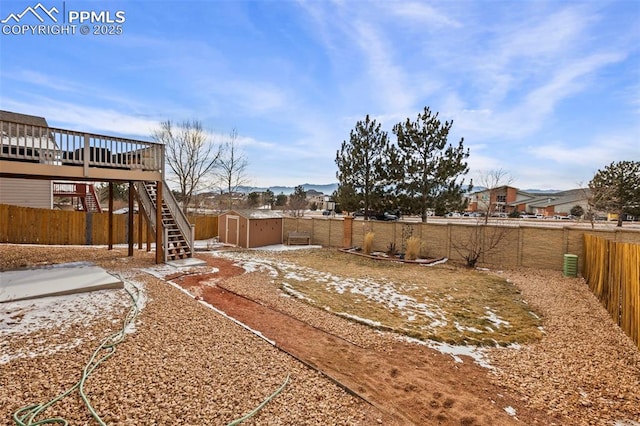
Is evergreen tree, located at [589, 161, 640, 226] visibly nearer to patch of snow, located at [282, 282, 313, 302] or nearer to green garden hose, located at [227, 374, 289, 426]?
patch of snow, located at [282, 282, 313, 302]

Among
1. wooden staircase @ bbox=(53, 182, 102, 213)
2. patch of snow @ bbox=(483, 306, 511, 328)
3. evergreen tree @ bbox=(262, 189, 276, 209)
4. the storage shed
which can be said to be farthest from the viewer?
evergreen tree @ bbox=(262, 189, 276, 209)

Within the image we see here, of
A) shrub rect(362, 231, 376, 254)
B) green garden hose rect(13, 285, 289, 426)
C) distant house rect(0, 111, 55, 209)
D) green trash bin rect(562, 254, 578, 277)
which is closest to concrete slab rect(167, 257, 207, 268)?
green garden hose rect(13, 285, 289, 426)

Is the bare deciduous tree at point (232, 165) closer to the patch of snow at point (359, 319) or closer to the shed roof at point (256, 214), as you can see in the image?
the shed roof at point (256, 214)

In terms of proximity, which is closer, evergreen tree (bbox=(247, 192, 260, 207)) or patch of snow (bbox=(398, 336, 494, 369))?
patch of snow (bbox=(398, 336, 494, 369))

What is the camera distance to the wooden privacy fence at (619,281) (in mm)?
4773

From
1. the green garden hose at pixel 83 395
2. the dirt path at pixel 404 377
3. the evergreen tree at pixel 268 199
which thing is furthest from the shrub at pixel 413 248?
the evergreen tree at pixel 268 199

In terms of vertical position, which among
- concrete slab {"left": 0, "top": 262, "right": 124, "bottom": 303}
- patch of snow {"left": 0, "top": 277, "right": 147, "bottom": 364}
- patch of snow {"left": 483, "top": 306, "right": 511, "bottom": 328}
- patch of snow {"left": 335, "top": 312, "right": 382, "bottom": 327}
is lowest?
patch of snow {"left": 483, "top": 306, "right": 511, "bottom": 328}

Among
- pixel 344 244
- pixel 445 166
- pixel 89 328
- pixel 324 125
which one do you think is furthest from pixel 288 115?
pixel 89 328

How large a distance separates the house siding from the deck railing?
29.9ft

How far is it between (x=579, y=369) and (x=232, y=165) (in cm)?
2270

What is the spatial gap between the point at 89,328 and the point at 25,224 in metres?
11.4

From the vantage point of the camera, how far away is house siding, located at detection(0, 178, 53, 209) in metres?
14.2

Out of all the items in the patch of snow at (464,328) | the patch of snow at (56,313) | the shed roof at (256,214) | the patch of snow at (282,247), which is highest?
the shed roof at (256,214)

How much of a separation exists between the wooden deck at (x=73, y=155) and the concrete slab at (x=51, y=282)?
208cm
